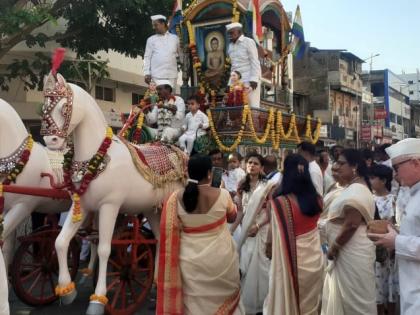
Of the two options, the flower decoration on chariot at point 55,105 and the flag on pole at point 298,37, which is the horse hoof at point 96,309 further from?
the flag on pole at point 298,37

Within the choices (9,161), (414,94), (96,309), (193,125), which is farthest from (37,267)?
(414,94)

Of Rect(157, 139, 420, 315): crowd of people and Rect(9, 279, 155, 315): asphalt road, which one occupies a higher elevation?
Rect(157, 139, 420, 315): crowd of people

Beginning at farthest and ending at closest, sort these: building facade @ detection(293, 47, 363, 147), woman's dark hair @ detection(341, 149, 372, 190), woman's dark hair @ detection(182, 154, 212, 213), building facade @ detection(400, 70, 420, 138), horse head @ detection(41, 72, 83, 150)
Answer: building facade @ detection(400, 70, 420, 138)
building facade @ detection(293, 47, 363, 147)
horse head @ detection(41, 72, 83, 150)
woman's dark hair @ detection(341, 149, 372, 190)
woman's dark hair @ detection(182, 154, 212, 213)

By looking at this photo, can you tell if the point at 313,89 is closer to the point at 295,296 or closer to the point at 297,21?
the point at 297,21

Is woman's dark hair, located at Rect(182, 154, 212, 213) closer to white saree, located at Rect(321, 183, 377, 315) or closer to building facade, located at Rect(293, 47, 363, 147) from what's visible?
white saree, located at Rect(321, 183, 377, 315)

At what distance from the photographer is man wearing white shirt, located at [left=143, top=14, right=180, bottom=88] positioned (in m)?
9.56

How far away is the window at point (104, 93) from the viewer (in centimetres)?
1961

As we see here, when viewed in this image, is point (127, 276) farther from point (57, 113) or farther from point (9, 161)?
point (57, 113)

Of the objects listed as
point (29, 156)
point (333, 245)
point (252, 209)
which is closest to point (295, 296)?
point (333, 245)

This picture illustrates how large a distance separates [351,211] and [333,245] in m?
0.37

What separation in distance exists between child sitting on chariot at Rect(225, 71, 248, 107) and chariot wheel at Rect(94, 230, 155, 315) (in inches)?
143

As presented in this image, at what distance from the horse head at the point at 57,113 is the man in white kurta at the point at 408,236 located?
3.04 metres

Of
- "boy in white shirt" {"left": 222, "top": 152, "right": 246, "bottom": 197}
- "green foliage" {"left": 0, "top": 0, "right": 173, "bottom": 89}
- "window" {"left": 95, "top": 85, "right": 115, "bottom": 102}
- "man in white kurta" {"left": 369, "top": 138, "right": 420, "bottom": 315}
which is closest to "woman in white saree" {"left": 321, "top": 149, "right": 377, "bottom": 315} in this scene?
"man in white kurta" {"left": 369, "top": 138, "right": 420, "bottom": 315}

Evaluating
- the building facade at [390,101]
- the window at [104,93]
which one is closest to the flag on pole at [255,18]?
the window at [104,93]
